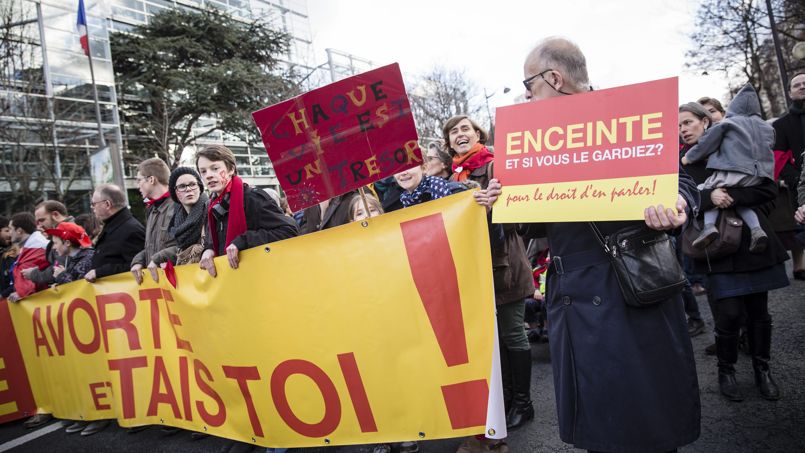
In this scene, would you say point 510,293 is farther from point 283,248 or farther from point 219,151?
point 219,151

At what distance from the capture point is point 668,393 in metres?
1.59

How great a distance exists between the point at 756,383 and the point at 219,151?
404 centimetres

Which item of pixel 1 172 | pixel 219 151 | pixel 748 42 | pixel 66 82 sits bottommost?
pixel 219 151

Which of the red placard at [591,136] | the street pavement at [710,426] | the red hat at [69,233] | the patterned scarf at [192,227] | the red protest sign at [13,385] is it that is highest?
the red hat at [69,233]

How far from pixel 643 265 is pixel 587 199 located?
11.2 inches

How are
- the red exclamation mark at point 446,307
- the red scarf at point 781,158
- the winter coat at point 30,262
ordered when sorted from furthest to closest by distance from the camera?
the winter coat at point 30,262 < the red scarf at point 781,158 < the red exclamation mark at point 446,307

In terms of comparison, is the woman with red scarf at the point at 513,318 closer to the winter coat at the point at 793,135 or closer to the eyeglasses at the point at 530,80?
the eyeglasses at the point at 530,80

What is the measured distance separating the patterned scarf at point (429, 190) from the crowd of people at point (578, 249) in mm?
12

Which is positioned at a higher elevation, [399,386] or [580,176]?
[580,176]

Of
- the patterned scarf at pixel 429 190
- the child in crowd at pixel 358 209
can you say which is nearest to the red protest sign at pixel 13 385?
the child in crowd at pixel 358 209

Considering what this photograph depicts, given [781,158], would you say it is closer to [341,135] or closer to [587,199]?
[587,199]

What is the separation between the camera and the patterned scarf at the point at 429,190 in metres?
2.93

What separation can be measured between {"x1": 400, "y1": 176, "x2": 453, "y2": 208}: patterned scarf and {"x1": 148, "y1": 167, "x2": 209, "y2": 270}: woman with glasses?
181 cm

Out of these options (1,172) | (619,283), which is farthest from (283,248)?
(1,172)
